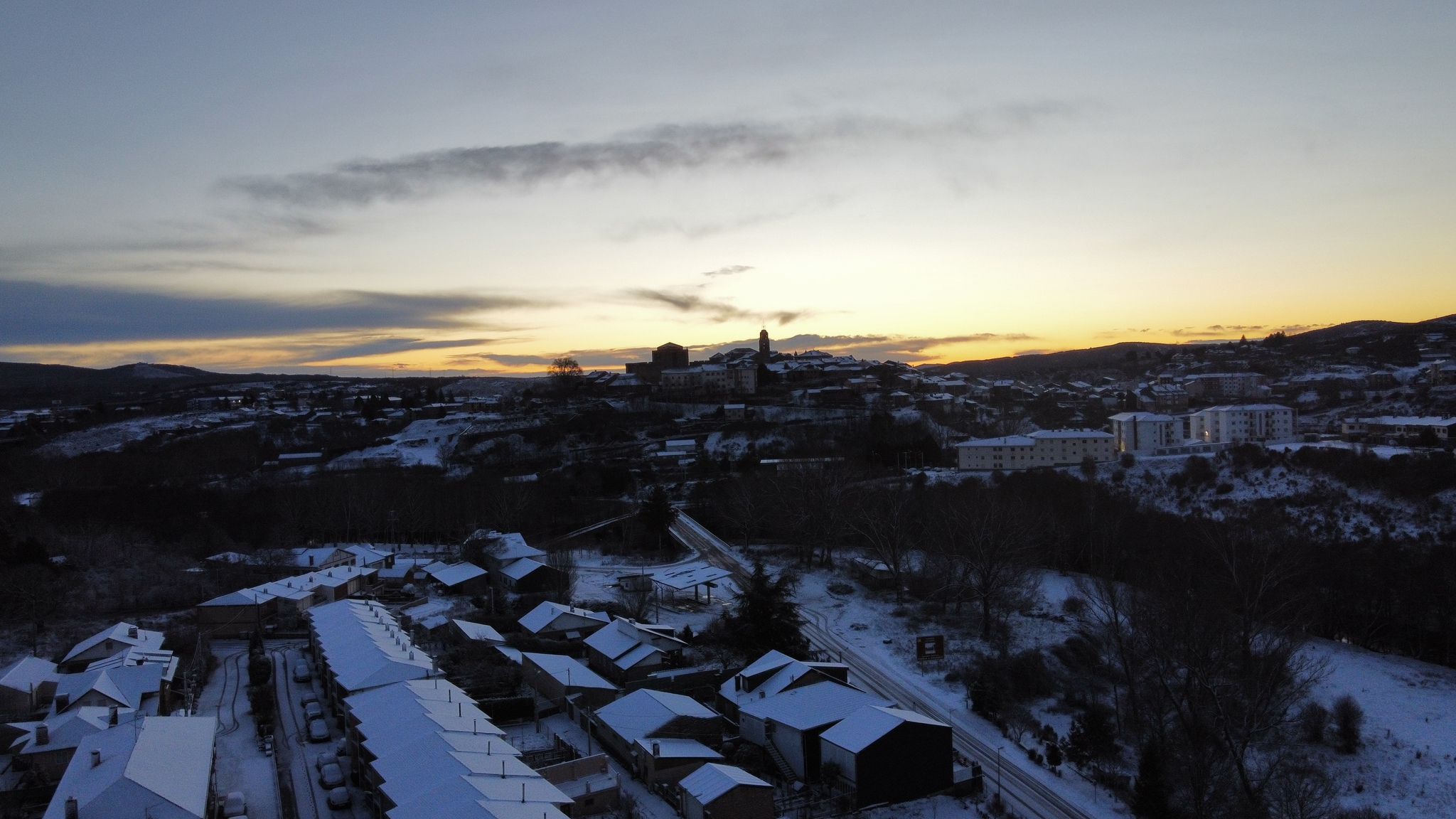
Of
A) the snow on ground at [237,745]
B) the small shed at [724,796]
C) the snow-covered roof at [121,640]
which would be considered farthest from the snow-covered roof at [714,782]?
the snow-covered roof at [121,640]

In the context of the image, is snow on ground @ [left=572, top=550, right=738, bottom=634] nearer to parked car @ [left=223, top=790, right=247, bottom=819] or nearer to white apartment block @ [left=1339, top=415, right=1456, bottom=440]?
parked car @ [left=223, top=790, right=247, bottom=819]

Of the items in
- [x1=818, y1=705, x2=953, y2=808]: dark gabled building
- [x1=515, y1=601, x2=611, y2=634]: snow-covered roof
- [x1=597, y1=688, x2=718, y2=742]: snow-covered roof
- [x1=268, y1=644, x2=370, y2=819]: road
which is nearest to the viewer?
[x1=268, y1=644, x2=370, y2=819]: road

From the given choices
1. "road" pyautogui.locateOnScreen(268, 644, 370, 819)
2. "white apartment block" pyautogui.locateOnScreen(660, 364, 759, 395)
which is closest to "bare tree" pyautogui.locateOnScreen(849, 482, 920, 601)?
"road" pyautogui.locateOnScreen(268, 644, 370, 819)

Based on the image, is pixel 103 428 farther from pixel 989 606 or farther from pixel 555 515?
pixel 989 606

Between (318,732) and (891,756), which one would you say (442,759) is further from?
(891,756)

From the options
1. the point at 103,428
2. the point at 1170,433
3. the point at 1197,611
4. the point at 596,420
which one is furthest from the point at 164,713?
the point at 103,428

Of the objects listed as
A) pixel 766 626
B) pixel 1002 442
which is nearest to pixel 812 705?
pixel 766 626
